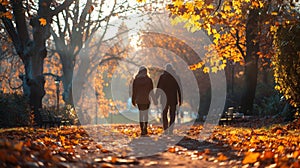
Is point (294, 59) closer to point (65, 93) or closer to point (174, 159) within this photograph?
point (174, 159)

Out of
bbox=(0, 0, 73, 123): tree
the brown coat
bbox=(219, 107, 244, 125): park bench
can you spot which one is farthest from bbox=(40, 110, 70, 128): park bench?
the brown coat

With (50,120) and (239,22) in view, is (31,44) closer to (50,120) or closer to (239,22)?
(50,120)

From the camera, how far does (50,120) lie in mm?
24875

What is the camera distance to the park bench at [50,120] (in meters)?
23.5

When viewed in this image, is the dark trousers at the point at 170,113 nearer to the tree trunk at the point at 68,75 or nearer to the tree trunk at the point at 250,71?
the tree trunk at the point at 250,71

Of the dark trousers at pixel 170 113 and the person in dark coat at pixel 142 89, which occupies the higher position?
the person in dark coat at pixel 142 89

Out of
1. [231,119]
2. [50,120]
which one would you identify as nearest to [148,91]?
[231,119]

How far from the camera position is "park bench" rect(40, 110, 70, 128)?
23.5 m

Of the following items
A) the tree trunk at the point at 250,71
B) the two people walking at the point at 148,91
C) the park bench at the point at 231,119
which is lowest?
the park bench at the point at 231,119

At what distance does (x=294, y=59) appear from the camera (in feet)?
48.9

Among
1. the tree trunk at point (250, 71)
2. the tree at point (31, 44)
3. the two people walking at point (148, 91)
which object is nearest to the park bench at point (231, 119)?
the tree trunk at point (250, 71)

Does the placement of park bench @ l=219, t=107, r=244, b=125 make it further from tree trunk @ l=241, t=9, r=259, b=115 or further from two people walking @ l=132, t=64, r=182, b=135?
two people walking @ l=132, t=64, r=182, b=135

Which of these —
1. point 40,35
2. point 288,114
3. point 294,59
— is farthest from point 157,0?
point 294,59

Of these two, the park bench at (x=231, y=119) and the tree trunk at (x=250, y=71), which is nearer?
the park bench at (x=231, y=119)
